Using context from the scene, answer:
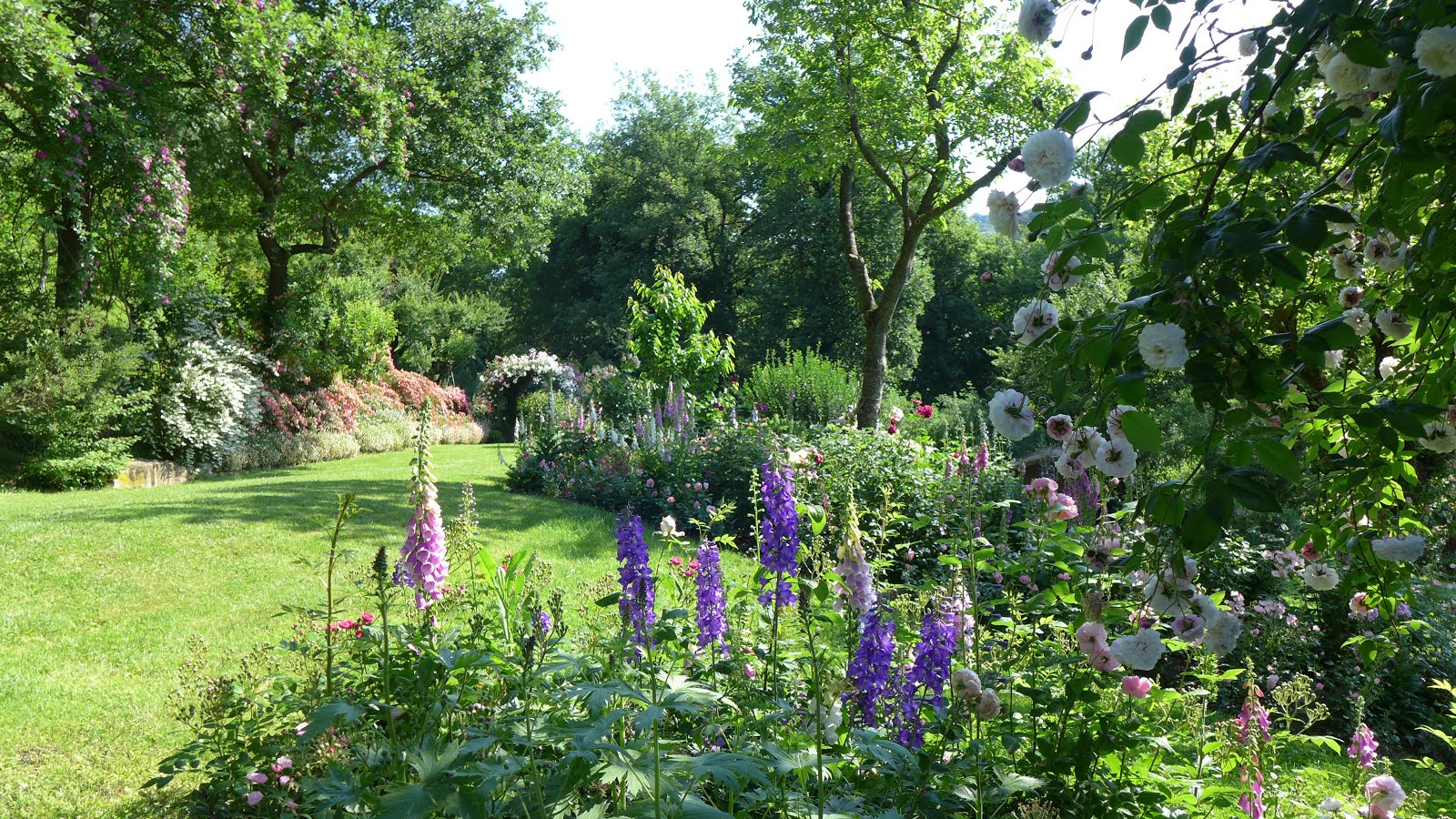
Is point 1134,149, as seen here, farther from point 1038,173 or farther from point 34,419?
point 34,419

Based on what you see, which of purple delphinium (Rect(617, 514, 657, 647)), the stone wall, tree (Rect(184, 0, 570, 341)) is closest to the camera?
purple delphinium (Rect(617, 514, 657, 647))

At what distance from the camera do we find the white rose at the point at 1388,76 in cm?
127

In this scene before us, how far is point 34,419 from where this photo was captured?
373 inches

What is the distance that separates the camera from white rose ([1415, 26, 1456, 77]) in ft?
3.60

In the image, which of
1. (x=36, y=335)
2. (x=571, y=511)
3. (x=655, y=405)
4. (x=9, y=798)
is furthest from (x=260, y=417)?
(x=9, y=798)

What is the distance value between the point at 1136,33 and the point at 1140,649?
113cm

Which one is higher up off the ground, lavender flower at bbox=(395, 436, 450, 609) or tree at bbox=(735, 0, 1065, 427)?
tree at bbox=(735, 0, 1065, 427)

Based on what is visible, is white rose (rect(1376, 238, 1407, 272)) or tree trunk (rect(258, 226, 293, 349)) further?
tree trunk (rect(258, 226, 293, 349))

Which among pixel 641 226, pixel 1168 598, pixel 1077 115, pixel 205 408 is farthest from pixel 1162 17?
pixel 641 226

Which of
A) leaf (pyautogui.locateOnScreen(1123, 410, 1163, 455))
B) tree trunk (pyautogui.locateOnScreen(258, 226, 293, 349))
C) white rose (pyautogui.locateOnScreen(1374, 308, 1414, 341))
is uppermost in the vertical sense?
tree trunk (pyautogui.locateOnScreen(258, 226, 293, 349))

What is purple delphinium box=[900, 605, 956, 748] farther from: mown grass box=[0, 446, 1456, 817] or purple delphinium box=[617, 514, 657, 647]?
mown grass box=[0, 446, 1456, 817]

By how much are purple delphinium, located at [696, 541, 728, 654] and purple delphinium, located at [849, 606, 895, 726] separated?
1.75 feet

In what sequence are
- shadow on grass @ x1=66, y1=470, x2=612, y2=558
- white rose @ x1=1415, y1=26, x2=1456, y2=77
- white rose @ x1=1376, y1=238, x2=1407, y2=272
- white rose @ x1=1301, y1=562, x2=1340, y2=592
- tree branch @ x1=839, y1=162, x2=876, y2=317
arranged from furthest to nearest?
tree branch @ x1=839, y1=162, x2=876, y2=317 < shadow on grass @ x1=66, y1=470, x2=612, y2=558 < white rose @ x1=1301, y1=562, x2=1340, y2=592 < white rose @ x1=1376, y1=238, x2=1407, y2=272 < white rose @ x1=1415, y1=26, x2=1456, y2=77

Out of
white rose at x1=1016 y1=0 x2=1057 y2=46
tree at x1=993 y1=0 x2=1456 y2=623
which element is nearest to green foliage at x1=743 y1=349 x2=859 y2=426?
tree at x1=993 y1=0 x2=1456 y2=623
